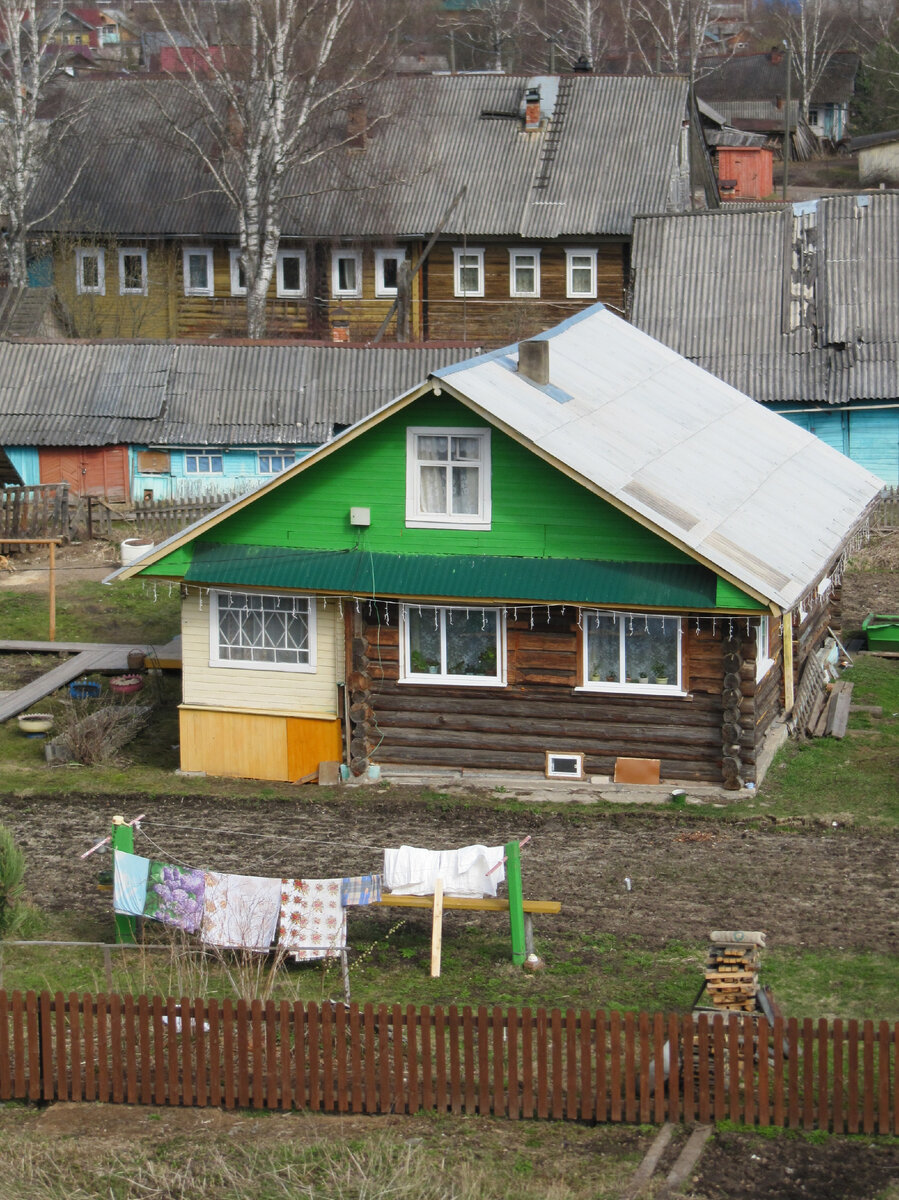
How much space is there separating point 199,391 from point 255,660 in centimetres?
1767

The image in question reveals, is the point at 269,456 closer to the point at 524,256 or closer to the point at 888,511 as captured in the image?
the point at 524,256

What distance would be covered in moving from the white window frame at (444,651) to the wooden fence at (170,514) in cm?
1587

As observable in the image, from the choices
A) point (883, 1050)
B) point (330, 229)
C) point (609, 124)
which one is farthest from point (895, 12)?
point (883, 1050)

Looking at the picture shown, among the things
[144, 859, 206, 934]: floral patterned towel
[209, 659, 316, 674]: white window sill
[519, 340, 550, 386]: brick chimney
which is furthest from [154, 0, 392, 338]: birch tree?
[144, 859, 206, 934]: floral patterned towel

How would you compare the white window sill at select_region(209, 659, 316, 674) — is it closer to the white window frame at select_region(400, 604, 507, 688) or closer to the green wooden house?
the green wooden house

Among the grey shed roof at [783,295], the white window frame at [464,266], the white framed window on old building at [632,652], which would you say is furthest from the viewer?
the white window frame at [464,266]

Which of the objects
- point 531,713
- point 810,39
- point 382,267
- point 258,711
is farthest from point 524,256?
point 810,39

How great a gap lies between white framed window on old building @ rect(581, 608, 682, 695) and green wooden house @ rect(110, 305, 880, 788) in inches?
1.0

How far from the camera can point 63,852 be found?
17844 millimetres

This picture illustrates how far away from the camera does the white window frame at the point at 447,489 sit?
1933 cm

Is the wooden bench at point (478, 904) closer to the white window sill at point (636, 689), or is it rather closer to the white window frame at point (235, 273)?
the white window sill at point (636, 689)

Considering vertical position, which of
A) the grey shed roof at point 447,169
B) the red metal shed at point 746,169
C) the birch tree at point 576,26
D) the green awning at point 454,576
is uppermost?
the birch tree at point 576,26

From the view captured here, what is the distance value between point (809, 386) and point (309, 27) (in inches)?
819

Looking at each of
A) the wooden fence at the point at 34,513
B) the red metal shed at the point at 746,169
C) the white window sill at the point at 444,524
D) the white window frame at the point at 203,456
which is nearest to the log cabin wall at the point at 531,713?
the white window sill at the point at 444,524
